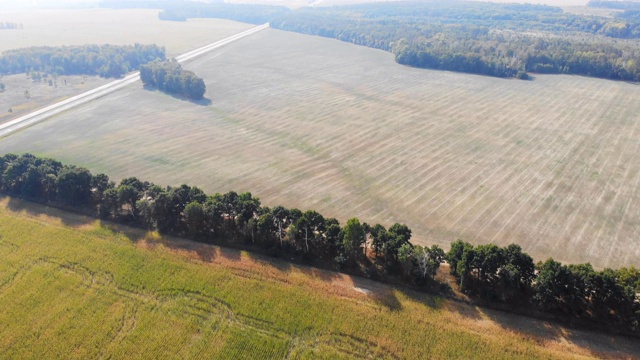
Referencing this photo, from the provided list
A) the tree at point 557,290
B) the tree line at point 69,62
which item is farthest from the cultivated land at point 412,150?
the tree line at point 69,62

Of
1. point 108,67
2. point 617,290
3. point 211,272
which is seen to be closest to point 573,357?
point 617,290

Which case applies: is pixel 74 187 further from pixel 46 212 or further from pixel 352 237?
pixel 352 237

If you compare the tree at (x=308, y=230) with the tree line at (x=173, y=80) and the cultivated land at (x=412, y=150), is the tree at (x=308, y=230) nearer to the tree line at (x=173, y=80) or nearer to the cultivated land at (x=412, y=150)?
the cultivated land at (x=412, y=150)

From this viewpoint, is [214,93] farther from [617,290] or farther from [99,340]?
[617,290]

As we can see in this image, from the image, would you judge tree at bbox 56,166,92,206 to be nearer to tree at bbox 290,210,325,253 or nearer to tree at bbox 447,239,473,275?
tree at bbox 290,210,325,253

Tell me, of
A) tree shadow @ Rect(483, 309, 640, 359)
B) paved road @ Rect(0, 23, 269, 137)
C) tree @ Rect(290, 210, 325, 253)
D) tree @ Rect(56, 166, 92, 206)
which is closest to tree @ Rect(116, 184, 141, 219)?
tree @ Rect(56, 166, 92, 206)

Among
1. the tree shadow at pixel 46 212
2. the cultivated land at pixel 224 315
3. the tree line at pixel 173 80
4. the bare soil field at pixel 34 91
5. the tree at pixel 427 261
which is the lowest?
the cultivated land at pixel 224 315
